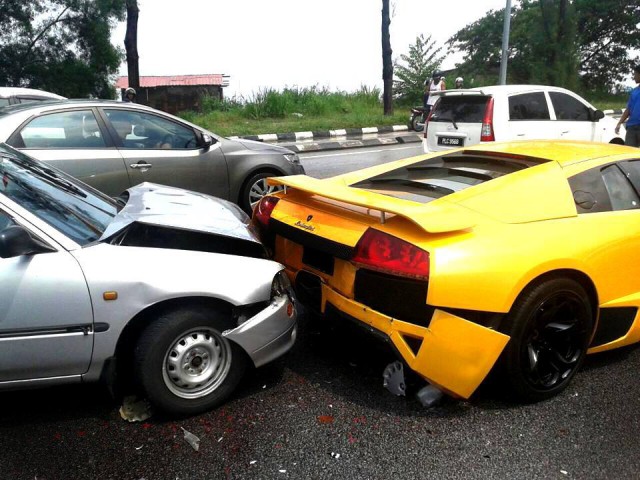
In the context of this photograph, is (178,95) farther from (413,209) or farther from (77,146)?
(413,209)

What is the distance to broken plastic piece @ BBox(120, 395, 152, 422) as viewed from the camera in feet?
9.23

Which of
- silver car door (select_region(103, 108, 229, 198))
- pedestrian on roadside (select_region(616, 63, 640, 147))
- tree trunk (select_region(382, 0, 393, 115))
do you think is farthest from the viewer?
tree trunk (select_region(382, 0, 393, 115))

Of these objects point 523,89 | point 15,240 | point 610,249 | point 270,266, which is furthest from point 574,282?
point 523,89

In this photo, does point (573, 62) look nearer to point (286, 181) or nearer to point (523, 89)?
point (523, 89)

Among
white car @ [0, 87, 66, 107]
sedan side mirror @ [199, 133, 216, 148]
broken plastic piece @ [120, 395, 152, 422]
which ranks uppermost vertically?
→ white car @ [0, 87, 66, 107]

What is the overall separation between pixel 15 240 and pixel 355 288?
5.33 feet

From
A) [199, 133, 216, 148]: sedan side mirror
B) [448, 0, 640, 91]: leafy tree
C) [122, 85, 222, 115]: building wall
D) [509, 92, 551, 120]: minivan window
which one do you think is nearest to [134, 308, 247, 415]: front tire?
[199, 133, 216, 148]: sedan side mirror

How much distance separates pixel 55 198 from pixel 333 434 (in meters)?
1.91

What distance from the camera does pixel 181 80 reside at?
35.5 meters

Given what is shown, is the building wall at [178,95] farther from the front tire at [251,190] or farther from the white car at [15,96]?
the front tire at [251,190]

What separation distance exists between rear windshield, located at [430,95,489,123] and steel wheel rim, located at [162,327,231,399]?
6.81 m

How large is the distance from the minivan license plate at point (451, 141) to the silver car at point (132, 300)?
6.49 meters

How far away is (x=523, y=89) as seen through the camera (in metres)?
8.75

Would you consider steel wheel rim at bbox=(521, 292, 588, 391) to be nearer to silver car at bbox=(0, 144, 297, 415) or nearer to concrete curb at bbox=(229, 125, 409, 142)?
silver car at bbox=(0, 144, 297, 415)
